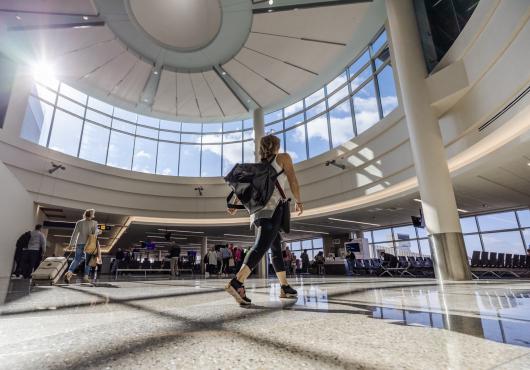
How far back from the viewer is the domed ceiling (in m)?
10.9

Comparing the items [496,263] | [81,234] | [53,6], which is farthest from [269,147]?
[496,263]

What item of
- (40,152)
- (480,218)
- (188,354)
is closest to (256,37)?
(40,152)

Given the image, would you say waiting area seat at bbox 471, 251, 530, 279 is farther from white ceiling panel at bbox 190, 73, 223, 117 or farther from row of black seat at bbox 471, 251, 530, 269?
white ceiling panel at bbox 190, 73, 223, 117

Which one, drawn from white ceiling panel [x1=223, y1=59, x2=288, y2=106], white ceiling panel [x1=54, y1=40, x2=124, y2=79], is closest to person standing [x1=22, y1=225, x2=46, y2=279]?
white ceiling panel [x1=54, y1=40, x2=124, y2=79]

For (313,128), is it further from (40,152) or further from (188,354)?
(188,354)

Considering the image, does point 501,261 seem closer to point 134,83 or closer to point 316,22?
point 316,22

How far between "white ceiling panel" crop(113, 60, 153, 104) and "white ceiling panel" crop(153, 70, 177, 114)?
0.83 meters

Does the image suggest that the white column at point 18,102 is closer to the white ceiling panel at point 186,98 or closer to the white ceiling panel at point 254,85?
the white ceiling panel at point 186,98

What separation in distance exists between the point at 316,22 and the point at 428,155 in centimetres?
756

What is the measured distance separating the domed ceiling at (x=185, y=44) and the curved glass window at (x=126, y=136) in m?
3.03

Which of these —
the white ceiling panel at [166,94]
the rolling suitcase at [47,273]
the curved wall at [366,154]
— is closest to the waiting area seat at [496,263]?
the curved wall at [366,154]

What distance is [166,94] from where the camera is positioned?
1656 cm

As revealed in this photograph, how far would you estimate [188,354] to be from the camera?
3.43 ft

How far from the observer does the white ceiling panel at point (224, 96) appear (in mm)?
15273
